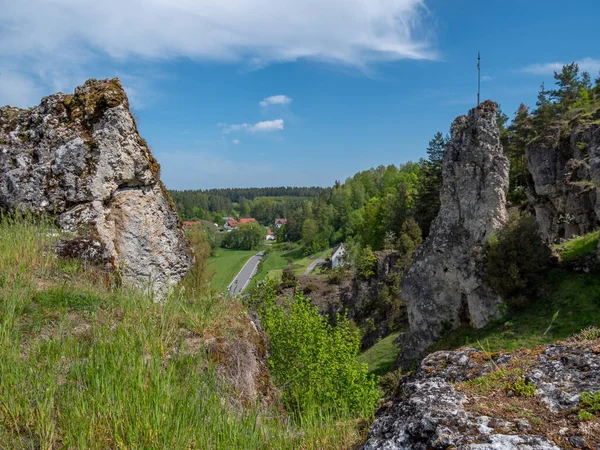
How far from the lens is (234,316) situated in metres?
5.61

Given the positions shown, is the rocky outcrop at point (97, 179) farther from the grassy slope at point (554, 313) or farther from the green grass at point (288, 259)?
the green grass at point (288, 259)

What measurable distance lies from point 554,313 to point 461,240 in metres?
6.09

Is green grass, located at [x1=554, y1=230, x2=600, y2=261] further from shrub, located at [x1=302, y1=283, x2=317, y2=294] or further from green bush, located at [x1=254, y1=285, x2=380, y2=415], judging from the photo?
shrub, located at [x1=302, y1=283, x2=317, y2=294]

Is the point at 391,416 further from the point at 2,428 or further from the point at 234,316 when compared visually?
the point at 234,316

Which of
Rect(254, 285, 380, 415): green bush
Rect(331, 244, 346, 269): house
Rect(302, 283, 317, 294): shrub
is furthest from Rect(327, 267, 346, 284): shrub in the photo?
Rect(254, 285, 380, 415): green bush

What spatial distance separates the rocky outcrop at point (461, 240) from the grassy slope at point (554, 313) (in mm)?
1560

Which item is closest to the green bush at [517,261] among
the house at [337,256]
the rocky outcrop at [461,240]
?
the rocky outcrop at [461,240]

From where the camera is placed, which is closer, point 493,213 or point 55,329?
point 55,329

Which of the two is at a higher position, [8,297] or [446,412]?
[8,297]

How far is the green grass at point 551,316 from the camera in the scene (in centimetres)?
1567

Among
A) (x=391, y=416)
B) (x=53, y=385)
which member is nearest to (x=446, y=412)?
(x=391, y=416)

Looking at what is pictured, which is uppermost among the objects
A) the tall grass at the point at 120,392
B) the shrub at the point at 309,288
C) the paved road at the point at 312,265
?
the tall grass at the point at 120,392

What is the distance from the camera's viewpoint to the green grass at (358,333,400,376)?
A: 25722mm

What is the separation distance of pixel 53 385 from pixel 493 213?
2154 cm
